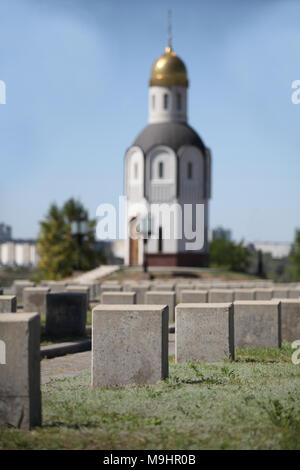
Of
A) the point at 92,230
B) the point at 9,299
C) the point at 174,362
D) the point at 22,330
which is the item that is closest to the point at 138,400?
the point at 22,330

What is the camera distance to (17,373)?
663cm

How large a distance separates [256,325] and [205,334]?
196 cm

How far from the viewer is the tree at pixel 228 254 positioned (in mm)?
84312

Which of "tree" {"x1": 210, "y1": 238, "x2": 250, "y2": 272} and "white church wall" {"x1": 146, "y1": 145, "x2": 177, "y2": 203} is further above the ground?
"white church wall" {"x1": 146, "y1": 145, "x2": 177, "y2": 203}

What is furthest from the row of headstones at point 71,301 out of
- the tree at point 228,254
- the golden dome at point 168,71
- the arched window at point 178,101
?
the tree at point 228,254

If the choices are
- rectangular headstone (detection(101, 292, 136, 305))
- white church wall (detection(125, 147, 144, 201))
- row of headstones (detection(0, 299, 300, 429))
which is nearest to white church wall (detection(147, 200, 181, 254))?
white church wall (detection(125, 147, 144, 201))

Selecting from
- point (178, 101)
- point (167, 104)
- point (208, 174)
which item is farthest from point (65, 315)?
point (178, 101)

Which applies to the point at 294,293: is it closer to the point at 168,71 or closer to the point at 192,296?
the point at 192,296

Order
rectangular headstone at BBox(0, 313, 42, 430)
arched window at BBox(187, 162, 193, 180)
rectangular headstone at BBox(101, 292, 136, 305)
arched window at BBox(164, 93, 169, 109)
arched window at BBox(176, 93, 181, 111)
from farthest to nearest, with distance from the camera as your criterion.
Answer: arched window at BBox(176, 93, 181, 111), arched window at BBox(164, 93, 169, 109), arched window at BBox(187, 162, 193, 180), rectangular headstone at BBox(101, 292, 136, 305), rectangular headstone at BBox(0, 313, 42, 430)

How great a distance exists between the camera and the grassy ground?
6.25m

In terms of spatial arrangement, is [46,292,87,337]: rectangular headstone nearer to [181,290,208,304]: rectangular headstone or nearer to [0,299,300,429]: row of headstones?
[181,290,208,304]: rectangular headstone

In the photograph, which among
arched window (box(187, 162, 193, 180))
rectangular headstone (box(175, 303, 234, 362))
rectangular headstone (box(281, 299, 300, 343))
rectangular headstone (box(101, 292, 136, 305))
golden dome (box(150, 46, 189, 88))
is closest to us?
rectangular headstone (box(175, 303, 234, 362))

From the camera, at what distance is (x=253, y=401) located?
24.6 ft
